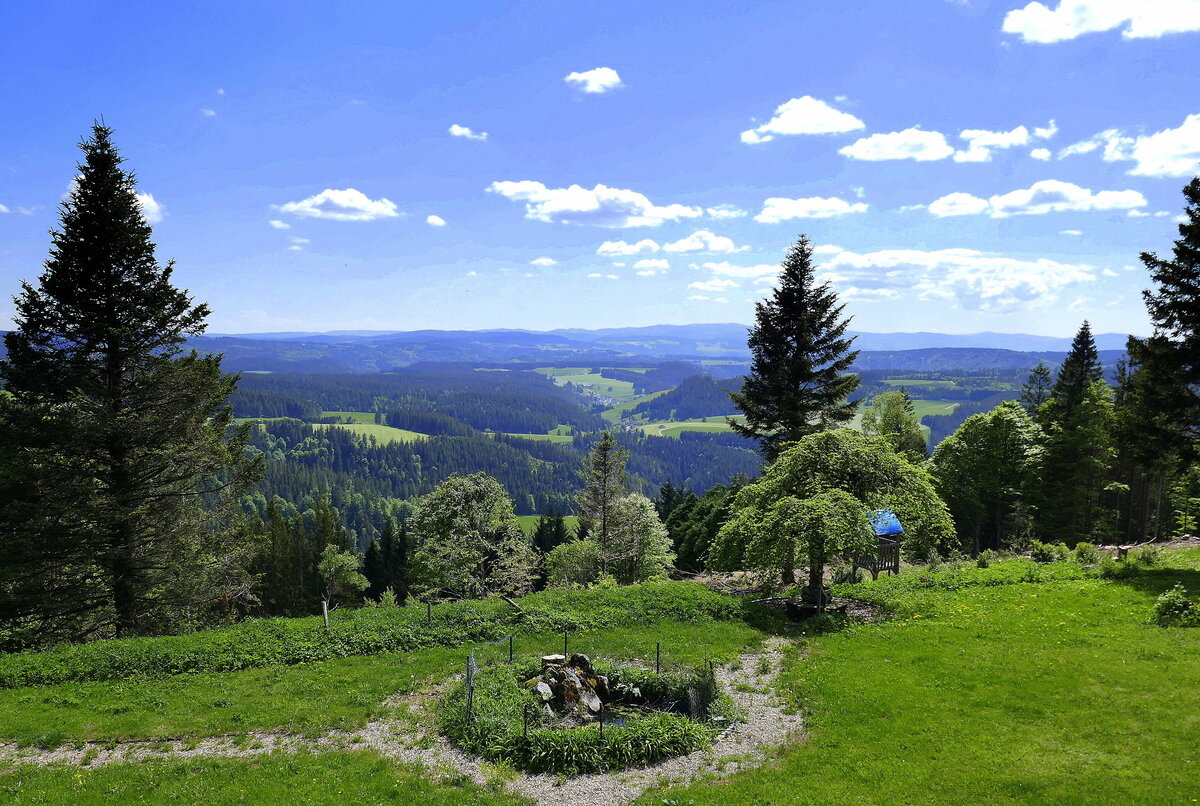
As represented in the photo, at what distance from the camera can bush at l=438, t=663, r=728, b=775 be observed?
565 inches

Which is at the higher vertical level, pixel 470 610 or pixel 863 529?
pixel 863 529

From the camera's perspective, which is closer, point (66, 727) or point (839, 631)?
point (66, 727)

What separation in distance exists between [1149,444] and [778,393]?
14975 millimetres

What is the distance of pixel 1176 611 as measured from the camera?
60.8 feet

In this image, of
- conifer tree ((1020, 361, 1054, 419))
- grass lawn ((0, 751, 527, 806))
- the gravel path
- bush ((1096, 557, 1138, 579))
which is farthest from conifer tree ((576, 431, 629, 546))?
conifer tree ((1020, 361, 1054, 419))

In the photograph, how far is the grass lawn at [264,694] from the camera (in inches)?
607

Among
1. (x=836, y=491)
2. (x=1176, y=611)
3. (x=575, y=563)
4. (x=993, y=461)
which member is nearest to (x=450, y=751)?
(x=836, y=491)

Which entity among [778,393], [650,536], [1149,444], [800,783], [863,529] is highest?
[778,393]

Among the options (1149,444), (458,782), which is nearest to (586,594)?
(458,782)

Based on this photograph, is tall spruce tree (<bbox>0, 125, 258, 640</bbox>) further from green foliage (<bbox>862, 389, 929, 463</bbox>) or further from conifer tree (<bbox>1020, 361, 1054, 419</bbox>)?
conifer tree (<bbox>1020, 361, 1054, 419</bbox>)

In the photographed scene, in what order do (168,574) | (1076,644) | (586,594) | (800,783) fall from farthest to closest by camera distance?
(586,594) < (168,574) < (1076,644) < (800,783)

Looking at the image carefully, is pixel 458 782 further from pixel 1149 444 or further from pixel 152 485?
pixel 1149 444

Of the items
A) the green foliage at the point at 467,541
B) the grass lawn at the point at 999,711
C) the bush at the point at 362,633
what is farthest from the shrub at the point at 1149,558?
the green foliage at the point at 467,541

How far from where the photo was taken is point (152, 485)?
22578 mm
